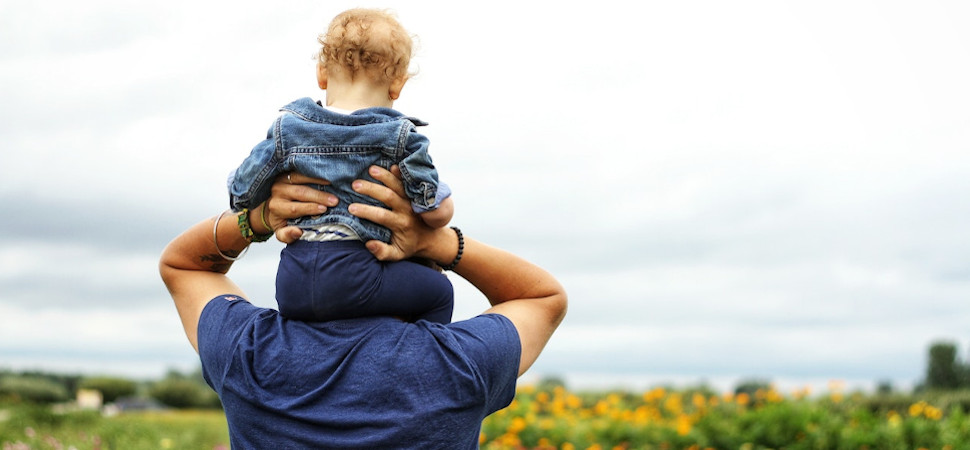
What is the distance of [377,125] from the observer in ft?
7.51

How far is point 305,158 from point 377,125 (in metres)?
0.21

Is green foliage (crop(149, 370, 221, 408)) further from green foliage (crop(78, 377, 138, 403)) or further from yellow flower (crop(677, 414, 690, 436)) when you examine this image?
yellow flower (crop(677, 414, 690, 436))

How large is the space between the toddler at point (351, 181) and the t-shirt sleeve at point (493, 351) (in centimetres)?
13

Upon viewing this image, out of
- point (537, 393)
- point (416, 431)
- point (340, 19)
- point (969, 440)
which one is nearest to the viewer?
point (416, 431)

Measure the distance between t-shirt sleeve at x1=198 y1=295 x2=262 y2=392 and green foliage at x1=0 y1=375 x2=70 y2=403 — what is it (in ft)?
42.1

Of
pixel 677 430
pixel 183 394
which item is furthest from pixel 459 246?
pixel 183 394

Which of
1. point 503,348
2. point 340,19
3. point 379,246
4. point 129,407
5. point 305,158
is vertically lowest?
point 129,407

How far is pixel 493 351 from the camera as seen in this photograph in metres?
2.25

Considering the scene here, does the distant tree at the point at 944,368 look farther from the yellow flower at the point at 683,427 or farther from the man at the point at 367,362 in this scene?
the man at the point at 367,362

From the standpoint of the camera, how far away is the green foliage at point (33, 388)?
13.8 metres

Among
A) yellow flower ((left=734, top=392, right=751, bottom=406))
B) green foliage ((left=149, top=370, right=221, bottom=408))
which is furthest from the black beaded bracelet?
green foliage ((left=149, top=370, right=221, bottom=408))

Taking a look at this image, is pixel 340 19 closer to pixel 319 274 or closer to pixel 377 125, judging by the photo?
pixel 377 125

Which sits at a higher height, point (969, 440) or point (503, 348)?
point (503, 348)

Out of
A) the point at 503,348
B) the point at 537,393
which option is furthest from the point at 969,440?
the point at 503,348
